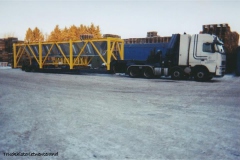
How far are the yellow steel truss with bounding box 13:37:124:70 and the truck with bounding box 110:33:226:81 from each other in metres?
2.50

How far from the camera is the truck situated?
42.0 ft

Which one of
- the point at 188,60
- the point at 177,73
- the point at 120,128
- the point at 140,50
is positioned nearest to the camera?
the point at 120,128

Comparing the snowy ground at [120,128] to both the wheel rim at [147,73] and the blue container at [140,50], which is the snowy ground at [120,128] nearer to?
the wheel rim at [147,73]

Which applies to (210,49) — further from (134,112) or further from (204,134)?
(204,134)

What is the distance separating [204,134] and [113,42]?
13.3 m

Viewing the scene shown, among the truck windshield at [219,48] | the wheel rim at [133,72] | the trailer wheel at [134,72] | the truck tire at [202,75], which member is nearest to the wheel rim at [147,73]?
the trailer wheel at [134,72]

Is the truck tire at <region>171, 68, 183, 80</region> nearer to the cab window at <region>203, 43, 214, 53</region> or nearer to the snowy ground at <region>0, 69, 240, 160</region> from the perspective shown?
the cab window at <region>203, 43, 214, 53</region>

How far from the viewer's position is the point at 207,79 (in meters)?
13.4

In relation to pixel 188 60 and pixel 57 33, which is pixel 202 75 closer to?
pixel 188 60

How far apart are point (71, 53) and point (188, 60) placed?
30.5ft

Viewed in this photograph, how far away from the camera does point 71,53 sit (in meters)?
17.6

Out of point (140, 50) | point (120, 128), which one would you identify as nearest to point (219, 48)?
point (140, 50)

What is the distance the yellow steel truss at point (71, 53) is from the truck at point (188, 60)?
250 centimetres

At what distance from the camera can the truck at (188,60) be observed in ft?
42.0
